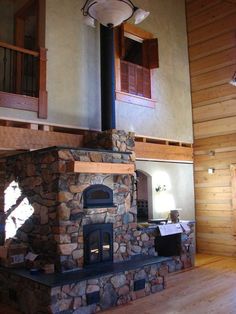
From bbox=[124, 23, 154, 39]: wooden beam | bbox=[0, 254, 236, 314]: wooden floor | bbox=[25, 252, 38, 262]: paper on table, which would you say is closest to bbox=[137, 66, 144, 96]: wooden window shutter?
bbox=[124, 23, 154, 39]: wooden beam

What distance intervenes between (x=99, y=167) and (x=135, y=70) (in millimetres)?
3105

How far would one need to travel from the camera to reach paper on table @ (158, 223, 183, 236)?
6.64 metres

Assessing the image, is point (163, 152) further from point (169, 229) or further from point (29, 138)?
point (29, 138)

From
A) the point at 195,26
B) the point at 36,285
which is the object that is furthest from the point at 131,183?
the point at 195,26

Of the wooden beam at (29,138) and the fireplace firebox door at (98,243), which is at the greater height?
the wooden beam at (29,138)

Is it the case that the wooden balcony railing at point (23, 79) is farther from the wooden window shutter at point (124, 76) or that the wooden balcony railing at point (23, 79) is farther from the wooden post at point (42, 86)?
the wooden window shutter at point (124, 76)

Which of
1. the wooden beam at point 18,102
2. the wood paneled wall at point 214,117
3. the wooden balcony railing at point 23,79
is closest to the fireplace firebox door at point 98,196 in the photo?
the wooden balcony railing at point 23,79

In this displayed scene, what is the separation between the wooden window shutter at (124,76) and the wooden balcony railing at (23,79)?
177cm

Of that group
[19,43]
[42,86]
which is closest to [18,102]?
[42,86]

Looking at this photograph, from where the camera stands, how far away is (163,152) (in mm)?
7914

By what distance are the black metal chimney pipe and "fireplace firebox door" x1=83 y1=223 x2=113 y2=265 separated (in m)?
1.94

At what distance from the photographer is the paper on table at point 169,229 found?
664 centimetres

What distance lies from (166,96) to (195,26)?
2.12 meters

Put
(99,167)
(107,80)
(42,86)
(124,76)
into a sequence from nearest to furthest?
1. (99,167)
2. (42,86)
3. (107,80)
4. (124,76)
